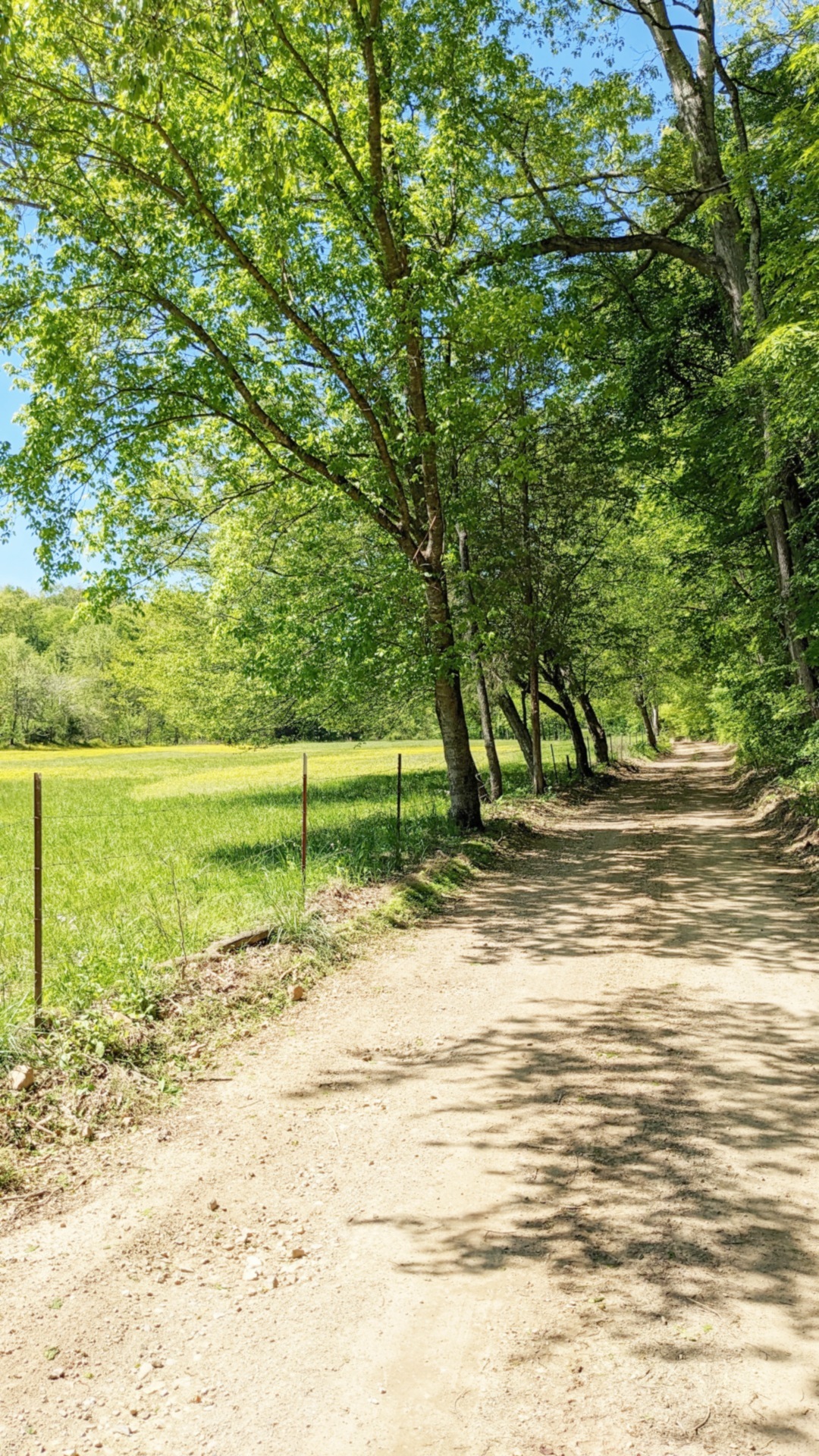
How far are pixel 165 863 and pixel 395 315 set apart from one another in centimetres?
744

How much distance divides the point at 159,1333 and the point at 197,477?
12013 mm

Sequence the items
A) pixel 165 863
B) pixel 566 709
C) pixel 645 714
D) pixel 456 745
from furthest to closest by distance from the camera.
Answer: pixel 645 714, pixel 566 709, pixel 456 745, pixel 165 863

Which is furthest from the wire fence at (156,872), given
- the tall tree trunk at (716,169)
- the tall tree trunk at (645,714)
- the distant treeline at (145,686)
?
the tall tree trunk at (645,714)

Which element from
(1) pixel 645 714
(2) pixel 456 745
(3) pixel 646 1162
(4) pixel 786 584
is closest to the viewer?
(3) pixel 646 1162

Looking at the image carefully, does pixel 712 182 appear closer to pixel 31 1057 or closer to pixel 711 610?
pixel 711 610

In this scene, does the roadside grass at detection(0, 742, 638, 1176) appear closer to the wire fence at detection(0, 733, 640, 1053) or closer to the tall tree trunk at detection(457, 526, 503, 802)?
the wire fence at detection(0, 733, 640, 1053)

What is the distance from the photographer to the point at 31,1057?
478 centimetres

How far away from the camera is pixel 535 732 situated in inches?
785

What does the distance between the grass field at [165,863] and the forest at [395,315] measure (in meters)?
2.23

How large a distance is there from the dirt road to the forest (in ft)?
20.4

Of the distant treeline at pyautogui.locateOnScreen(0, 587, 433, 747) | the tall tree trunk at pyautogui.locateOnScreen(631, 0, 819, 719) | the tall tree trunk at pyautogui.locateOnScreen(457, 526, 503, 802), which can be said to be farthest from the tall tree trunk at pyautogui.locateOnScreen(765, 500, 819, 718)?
the distant treeline at pyautogui.locateOnScreen(0, 587, 433, 747)

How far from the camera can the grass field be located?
6051 mm

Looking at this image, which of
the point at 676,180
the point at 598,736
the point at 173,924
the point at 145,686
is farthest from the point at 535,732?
the point at 145,686

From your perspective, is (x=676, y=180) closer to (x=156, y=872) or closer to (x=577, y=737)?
(x=156, y=872)
